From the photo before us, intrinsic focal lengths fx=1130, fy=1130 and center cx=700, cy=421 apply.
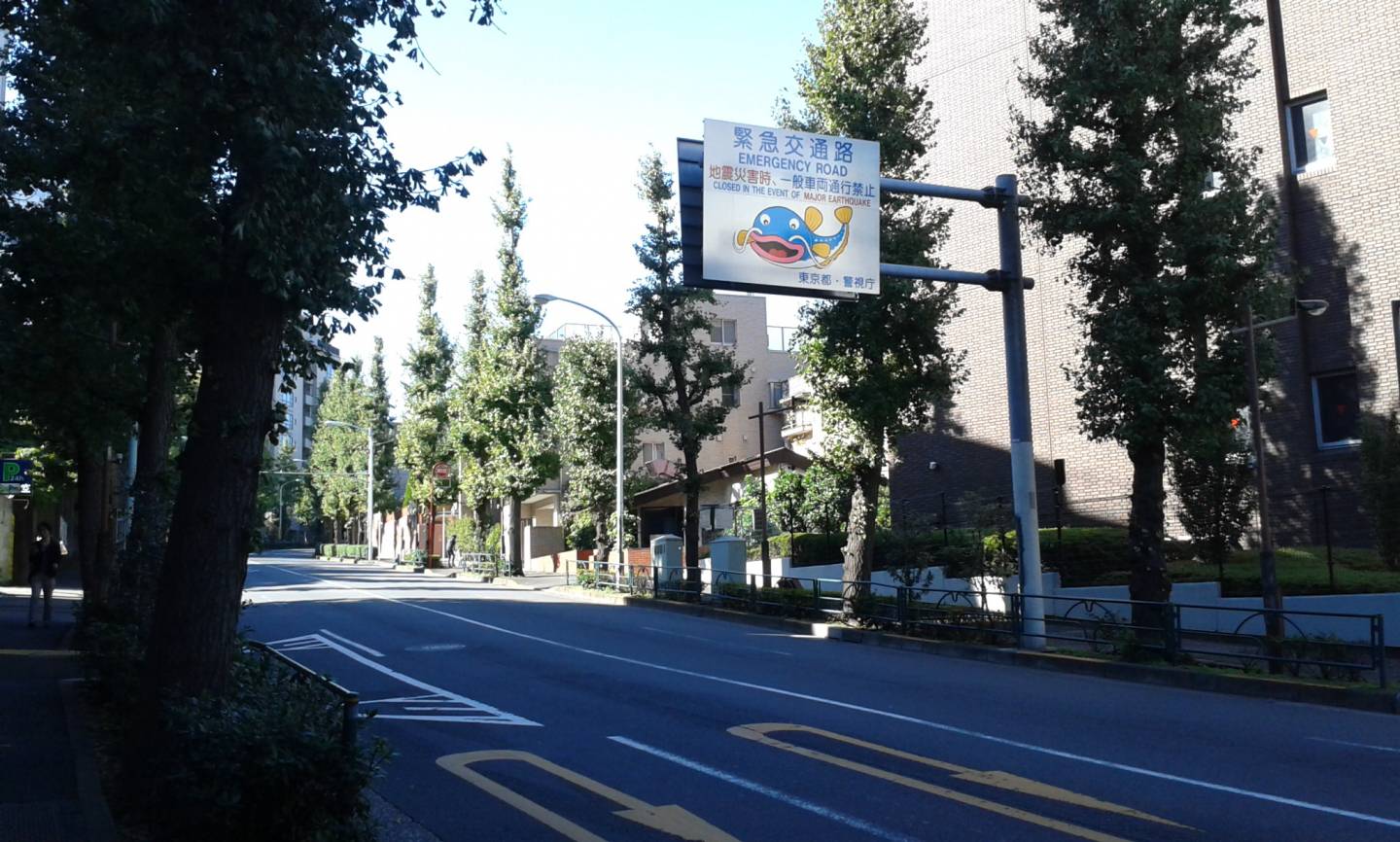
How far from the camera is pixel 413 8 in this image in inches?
348

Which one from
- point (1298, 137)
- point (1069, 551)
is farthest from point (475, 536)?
point (1298, 137)

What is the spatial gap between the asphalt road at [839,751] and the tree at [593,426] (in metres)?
20.6

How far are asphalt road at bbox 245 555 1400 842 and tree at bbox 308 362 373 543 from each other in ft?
207

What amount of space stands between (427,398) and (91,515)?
135 ft

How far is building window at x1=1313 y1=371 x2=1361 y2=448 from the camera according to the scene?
23.7 m

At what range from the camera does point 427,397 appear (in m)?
60.1

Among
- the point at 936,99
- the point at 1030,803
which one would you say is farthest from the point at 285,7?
the point at 936,99

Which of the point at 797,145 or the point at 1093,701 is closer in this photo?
the point at 1093,701

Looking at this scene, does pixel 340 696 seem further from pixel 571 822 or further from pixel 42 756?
pixel 42 756

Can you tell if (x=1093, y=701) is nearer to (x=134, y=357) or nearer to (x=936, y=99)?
(x=134, y=357)

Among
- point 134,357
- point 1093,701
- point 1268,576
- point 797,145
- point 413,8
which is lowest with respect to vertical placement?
point 1093,701

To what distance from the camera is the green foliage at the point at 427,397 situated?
59.9m

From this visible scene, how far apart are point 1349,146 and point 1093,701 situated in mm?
16596

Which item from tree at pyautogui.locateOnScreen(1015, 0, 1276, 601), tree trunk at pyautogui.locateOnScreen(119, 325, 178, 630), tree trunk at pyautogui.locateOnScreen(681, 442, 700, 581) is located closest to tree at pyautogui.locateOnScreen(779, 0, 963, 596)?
tree at pyautogui.locateOnScreen(1015, 0, 1276, 601)
